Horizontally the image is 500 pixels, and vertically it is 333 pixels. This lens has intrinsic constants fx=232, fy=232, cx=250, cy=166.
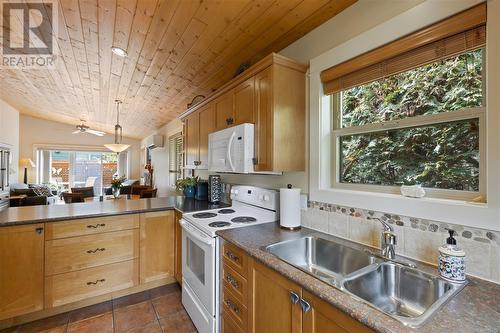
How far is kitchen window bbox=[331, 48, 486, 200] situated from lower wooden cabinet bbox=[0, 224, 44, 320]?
2.45m

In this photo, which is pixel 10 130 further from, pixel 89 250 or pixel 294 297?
pixel 294 297

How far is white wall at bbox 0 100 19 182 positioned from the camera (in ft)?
16.1

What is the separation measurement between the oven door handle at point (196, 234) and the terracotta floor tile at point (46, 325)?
1308mm

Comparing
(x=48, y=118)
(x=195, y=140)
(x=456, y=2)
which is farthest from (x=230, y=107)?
(x=48, y=118)

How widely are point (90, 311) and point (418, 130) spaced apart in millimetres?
2972

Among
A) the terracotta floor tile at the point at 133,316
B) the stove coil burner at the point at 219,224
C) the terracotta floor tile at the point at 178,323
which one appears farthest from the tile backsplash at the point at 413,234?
the terracotta floor tile at the point at 133,316

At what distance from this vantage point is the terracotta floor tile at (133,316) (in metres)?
1.94

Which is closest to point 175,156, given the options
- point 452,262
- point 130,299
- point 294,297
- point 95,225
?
point 95,225

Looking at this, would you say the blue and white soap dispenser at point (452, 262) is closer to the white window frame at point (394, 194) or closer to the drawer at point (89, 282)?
the white window frame at point (394, 194)

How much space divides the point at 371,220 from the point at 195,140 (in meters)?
2.22

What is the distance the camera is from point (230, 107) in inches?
84.9

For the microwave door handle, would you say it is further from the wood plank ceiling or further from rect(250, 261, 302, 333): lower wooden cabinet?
rect(250, 261, 302, 333): lower wooden cabinet

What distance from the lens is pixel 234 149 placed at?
1.97m

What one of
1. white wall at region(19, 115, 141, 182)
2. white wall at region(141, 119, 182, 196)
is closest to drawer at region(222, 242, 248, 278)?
white wall at region(141, 119, 182, 196)
